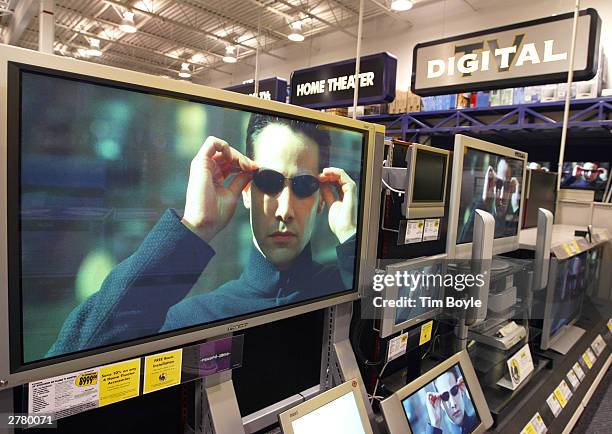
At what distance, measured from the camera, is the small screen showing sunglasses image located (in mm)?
1282

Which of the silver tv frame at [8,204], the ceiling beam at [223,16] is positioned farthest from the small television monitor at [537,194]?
the ceiling beam at [223,16]

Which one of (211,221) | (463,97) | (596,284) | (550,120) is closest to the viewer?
(211,221)

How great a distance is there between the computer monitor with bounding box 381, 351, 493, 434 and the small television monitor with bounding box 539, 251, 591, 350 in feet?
3.26

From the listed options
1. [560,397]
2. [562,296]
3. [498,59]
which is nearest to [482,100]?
[498,59]

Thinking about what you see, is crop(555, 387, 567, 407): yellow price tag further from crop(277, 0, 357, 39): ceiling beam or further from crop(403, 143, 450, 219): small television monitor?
crop(277, 0, 357, 39): ceiling beam

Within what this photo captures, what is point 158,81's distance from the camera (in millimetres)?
794

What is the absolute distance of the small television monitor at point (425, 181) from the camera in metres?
1.34

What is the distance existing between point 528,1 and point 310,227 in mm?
7204

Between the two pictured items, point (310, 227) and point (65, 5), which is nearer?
point (310, 227)

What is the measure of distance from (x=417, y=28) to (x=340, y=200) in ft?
26.0

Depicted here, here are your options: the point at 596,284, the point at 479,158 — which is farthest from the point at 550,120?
the point at 479,158

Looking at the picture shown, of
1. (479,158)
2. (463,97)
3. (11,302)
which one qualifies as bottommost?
(11,302)

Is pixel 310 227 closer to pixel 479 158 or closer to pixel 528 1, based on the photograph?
pixel 479 158

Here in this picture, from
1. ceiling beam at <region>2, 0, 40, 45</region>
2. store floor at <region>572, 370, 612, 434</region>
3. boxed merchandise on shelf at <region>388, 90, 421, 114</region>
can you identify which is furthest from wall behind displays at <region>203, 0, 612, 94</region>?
ceiling beam at <region>2, 0, 40, 45</region>
